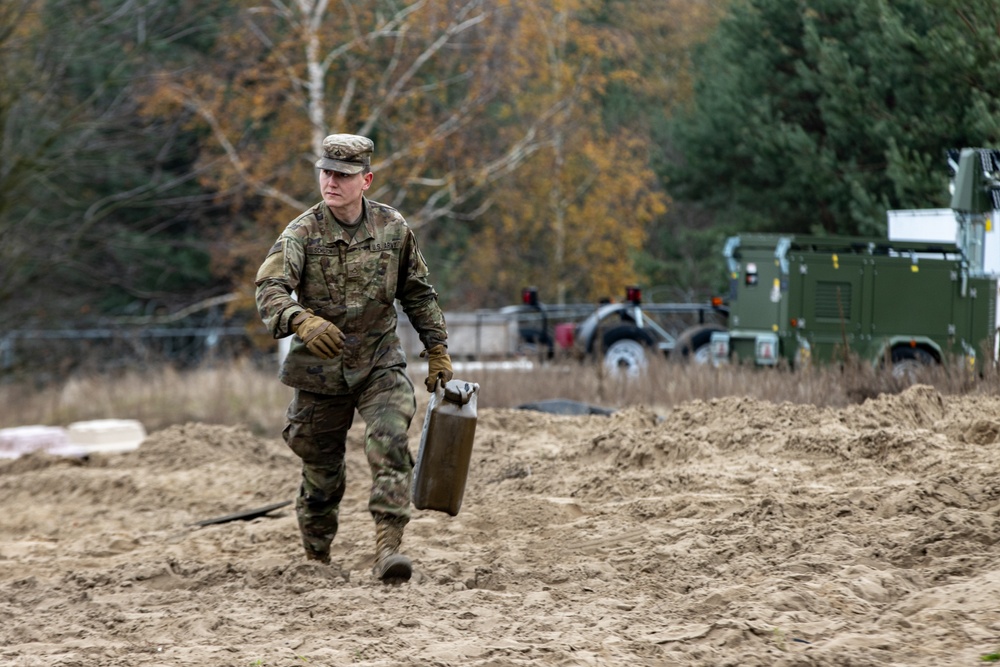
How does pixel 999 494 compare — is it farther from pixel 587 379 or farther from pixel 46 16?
pixel 46 16

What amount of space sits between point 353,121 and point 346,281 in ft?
61.0

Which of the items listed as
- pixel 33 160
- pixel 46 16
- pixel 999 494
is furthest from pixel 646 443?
pixel 46 16

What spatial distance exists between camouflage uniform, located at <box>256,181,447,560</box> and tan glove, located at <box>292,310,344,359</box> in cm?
18

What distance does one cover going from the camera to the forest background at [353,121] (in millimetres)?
19859

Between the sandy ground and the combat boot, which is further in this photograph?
the combat boot

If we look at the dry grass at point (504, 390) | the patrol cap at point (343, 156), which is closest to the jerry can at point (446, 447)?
the patrol cap at point (343, 156)

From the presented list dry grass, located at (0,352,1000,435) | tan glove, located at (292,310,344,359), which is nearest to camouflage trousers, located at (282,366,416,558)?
tan glove, located at (292,310,344,359)

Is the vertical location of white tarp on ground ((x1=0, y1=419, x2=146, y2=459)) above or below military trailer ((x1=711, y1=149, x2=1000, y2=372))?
below

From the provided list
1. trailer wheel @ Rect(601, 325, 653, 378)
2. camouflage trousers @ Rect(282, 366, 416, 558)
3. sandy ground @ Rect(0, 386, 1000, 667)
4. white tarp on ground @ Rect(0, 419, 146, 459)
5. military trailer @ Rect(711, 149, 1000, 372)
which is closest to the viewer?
sandy ground @ Rect(0, 386, 1000, 667)

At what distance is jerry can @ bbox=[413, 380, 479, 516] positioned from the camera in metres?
6.31

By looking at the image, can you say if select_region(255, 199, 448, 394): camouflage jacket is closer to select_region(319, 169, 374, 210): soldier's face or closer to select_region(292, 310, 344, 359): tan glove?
select_region(319, 169, 374, 210): soldier's face

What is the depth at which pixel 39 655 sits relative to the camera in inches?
189

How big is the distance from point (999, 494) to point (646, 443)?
2944 millimetres

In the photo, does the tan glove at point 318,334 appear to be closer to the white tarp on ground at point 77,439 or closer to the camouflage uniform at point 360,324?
the camouflage uniform at point 360,324
